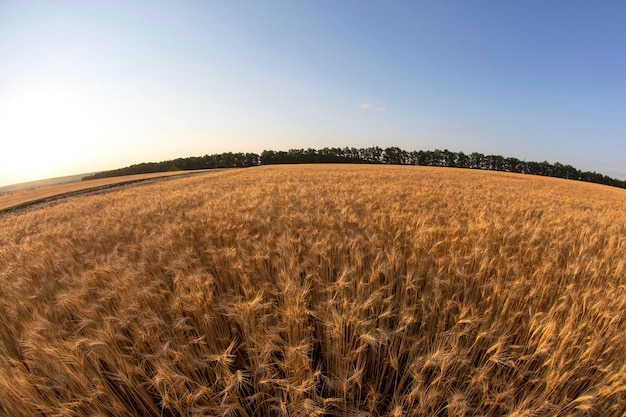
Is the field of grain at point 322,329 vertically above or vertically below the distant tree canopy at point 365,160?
below

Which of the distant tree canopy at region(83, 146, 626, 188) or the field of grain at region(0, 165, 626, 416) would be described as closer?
the field of grain at region(0, 165, 626, 416)

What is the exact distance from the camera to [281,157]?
64500 mm

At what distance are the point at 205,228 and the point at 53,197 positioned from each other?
24415mm

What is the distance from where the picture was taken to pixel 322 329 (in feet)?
5.58

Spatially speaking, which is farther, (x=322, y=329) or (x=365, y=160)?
(x=365, y=160)

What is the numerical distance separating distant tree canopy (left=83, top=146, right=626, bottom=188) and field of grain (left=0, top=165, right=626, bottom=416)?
6161 cm

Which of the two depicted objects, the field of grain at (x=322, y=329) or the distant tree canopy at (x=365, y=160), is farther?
the distant tree canopy at (x=365, y=160)

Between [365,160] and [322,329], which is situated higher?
[365,160]

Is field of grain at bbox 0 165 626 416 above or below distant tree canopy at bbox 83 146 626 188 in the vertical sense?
below

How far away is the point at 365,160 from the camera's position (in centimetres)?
6888

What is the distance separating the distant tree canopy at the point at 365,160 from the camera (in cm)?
5878

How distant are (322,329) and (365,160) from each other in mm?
70506

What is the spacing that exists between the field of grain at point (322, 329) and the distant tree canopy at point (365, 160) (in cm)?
6161

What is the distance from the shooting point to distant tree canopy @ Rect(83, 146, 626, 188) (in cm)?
5878
